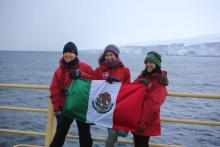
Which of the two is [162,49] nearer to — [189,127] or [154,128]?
[189,127]

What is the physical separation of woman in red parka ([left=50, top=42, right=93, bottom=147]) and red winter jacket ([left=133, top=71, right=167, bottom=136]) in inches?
32.7

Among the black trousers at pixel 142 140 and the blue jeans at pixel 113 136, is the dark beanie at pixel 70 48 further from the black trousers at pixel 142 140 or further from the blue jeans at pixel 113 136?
the black trousers at pixel 142 140

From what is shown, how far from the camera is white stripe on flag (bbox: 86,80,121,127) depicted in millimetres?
3873

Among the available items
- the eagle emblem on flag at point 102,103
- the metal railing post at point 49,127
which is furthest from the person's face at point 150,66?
the metal railing post at point 49,127

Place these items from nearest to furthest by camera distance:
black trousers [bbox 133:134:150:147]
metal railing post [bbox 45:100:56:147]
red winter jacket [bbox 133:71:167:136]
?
red winter jacket [bbox 133:71:167:136] < black trousers [bbox 133:134:150:147] < metal railing post [bbox 45:100:56:147]

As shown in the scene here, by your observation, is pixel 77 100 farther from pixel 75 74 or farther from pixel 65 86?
pixel 75 74

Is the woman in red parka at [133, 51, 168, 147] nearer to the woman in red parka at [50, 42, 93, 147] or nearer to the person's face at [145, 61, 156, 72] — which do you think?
the person's face at [145, 61, 156, 72]

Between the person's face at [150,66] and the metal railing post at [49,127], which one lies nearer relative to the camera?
the person's face at [150,66]

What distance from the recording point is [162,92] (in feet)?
11.6

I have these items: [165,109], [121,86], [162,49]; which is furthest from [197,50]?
[121,86]

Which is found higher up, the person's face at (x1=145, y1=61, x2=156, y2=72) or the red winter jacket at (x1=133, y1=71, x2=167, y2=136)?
the person's face at (x1=145, y1=61, x2=156, y2=72)

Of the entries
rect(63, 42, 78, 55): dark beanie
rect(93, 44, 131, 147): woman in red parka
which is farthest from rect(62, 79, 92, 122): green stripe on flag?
rect(63, 42, 78, 55): dark beanie

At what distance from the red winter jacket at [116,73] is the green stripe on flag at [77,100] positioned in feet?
0.67

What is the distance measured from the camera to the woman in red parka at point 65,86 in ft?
12.9
